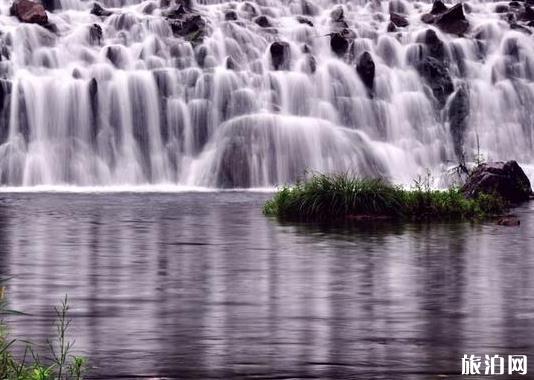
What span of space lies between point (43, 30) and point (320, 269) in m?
44.3

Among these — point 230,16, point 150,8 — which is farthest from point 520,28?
point 150,8

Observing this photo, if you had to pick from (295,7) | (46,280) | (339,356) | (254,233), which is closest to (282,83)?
(295,7)

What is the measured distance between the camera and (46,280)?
2083 cm

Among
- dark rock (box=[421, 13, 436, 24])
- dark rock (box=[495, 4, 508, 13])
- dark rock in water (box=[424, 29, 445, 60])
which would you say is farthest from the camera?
dark rock (box=[495, 4, 508, 13])

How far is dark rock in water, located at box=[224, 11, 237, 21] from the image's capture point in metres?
69.4

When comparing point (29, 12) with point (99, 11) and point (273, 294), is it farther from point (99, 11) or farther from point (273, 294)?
point (273, 294)

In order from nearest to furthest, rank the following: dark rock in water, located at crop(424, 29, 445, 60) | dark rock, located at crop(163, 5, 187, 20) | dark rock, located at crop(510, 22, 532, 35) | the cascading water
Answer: the cascading water
dark rock in water, located at crop(424, 29, 445, 60)
dark rock, located at crop(163, 5, 187, 20)
dark rock, located at crop(510, 22, 532, 35)

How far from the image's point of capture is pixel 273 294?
62.1 feet

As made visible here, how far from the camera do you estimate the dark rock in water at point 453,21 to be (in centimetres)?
7025

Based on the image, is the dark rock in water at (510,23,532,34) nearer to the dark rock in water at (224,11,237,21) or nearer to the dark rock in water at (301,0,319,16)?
the dark rock in water at (301,0,319,16)

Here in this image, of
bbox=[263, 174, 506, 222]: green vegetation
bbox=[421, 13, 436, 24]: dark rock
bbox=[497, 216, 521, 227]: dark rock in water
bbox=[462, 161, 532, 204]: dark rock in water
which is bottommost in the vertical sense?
bbox=[497, 216, 521, 227]: dark rock in water

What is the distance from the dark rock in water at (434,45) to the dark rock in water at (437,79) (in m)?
1.19

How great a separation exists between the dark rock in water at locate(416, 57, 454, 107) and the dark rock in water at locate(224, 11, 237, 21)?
9.90 metres

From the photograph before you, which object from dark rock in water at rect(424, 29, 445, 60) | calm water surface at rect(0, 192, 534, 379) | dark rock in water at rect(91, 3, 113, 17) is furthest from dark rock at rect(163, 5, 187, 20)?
calm water surface at rect(0, 192, 534, 379)
